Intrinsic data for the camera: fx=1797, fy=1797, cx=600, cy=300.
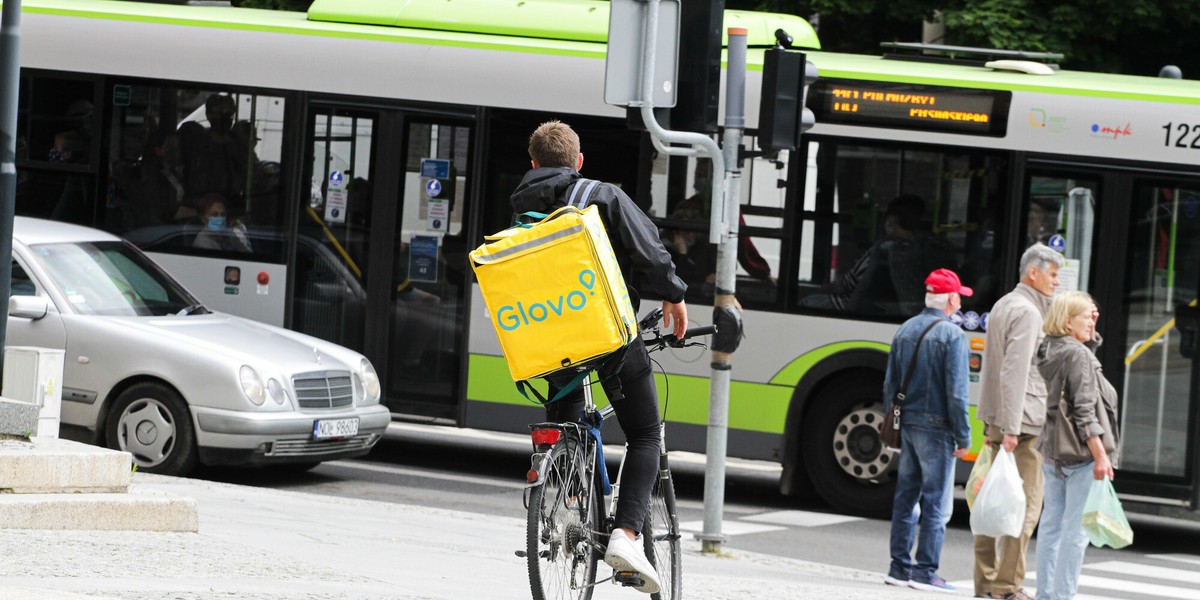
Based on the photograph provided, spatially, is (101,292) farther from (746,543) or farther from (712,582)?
(712,582)

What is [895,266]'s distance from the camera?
12.1 meters

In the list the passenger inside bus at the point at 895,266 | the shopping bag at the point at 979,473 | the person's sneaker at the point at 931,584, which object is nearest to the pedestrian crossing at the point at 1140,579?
the person's sneaker at the point at 931,584

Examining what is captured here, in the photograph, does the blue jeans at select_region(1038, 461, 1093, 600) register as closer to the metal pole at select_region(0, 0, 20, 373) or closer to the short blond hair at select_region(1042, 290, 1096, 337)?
the short blond hair at select_region(1042, 290, 1096, 337)

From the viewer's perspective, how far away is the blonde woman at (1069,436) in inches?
338

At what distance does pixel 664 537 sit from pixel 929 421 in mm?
3609

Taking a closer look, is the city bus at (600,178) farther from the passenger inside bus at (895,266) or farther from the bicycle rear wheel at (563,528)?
the bicycle rear wheel at (563,528)

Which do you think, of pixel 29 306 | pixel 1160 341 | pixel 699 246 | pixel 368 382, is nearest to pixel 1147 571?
pixel 1160 341

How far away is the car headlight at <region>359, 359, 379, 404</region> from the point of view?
12000 millimetres

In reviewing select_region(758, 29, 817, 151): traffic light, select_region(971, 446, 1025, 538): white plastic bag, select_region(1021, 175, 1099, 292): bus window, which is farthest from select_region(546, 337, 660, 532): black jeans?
select_region(1021, 175, 1099, 292): bus window

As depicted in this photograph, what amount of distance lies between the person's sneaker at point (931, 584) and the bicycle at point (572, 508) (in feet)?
11.3

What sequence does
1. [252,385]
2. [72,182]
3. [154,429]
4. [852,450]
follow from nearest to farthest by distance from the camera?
[252,385], [154,429], [852,450], [72,182]

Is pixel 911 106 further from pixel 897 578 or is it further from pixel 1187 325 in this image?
pixel 897 578

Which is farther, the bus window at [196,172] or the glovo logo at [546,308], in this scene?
the bus window at [196,172]

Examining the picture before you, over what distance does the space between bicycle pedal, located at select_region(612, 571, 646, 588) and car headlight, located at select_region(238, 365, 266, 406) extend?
552cm
